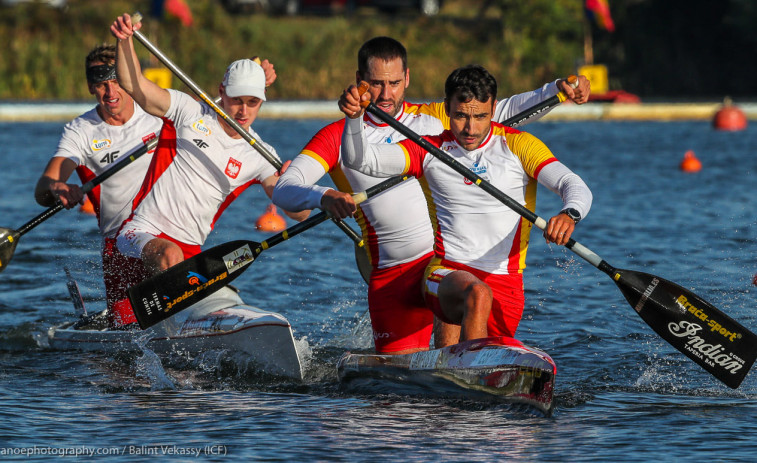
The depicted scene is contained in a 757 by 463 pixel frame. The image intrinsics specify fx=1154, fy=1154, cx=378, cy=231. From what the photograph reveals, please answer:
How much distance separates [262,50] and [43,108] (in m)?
8.23

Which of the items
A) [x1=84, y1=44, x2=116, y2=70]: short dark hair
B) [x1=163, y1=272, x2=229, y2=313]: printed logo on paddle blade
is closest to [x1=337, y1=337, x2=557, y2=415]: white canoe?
[x1=163, y1=272, x2=229, y2=313]: printed logo on paddle blade

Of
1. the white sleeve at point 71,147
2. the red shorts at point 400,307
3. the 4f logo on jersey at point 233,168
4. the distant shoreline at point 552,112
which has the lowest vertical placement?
the red shorts at point 400,307

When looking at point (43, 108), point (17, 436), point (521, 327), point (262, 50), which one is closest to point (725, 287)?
point (521, 327)

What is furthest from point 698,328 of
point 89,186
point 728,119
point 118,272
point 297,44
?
point 297,44

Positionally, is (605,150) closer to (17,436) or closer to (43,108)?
(43,108)

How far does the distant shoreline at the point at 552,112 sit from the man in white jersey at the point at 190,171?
1980cm

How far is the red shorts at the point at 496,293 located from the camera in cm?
637

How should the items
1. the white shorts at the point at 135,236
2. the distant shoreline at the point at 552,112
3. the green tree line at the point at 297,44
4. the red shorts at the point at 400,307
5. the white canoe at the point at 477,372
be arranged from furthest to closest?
the green tree line at the point at 297,44, the distant shoreline at the point at 552,112, the white shorts at the point at 135,236, the red shorts at the point at 400,307, the white canoe at the point at 477,372

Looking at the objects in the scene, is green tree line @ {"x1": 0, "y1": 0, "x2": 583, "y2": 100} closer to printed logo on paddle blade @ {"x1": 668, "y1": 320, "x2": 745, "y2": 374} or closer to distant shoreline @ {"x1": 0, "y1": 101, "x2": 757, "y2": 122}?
distant shoreline @ {"x1": 0, "y1": 101, "x2": 757, "y2": 122}

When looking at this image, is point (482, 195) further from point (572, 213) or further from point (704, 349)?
point (704, 349)

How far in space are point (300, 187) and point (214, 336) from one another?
1827 millimetres

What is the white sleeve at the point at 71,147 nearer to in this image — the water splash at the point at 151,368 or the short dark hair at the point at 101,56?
the short dark hair at the point at 101,56

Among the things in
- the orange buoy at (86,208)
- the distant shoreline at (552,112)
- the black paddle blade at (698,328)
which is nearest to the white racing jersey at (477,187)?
the black paddle blade at (698,328)

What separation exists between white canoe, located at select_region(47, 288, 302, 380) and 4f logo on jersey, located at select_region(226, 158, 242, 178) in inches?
A: 33.7
